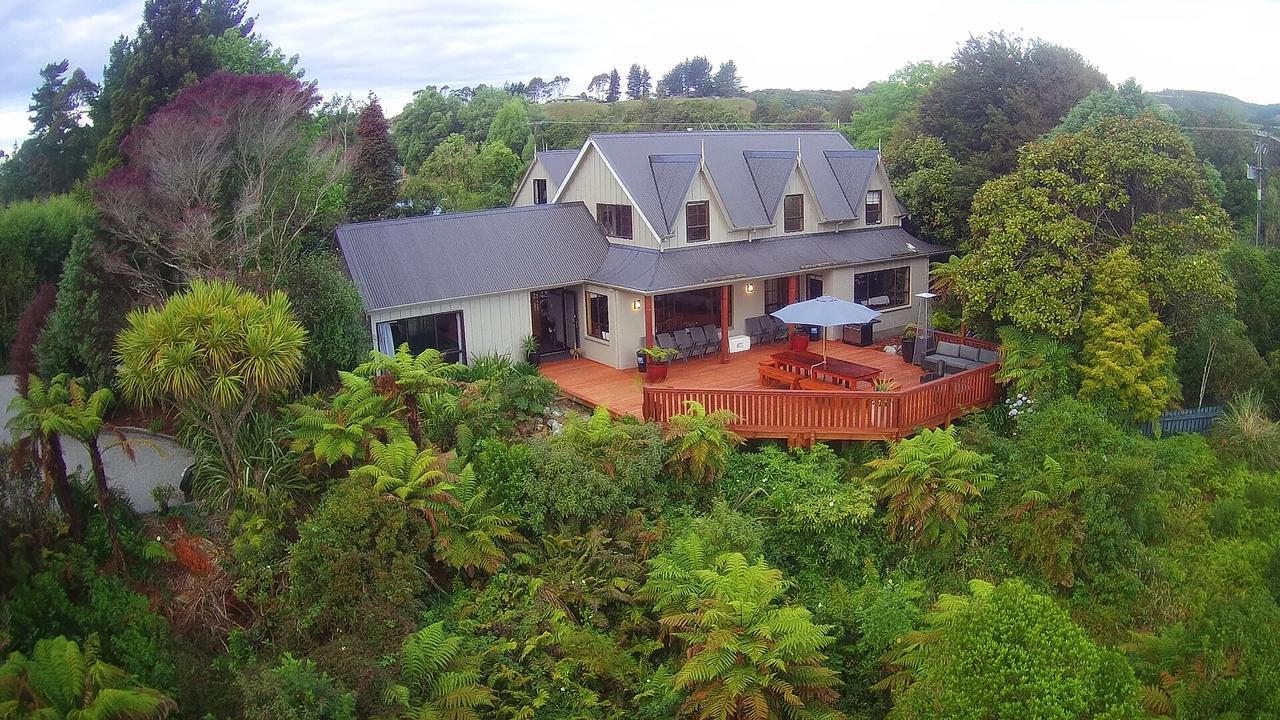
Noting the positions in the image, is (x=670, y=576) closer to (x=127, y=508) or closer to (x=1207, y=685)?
(x=1207, y=685)

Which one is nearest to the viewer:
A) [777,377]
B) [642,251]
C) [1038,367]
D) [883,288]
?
[1038,367]

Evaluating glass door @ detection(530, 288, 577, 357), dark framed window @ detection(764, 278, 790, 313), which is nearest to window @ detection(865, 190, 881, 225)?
dark framed window @ detection(764, 278, 790, 313)

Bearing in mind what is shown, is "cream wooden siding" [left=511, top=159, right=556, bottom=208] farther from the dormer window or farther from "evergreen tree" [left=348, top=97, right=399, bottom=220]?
"evergreen tree" [left=348, top=97, right=399, bottom=220]

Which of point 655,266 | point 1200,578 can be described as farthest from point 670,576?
point 655,266

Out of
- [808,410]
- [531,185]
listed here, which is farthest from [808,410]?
[531,185]

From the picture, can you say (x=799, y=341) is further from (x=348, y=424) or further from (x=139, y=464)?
(x=139, y=464)
